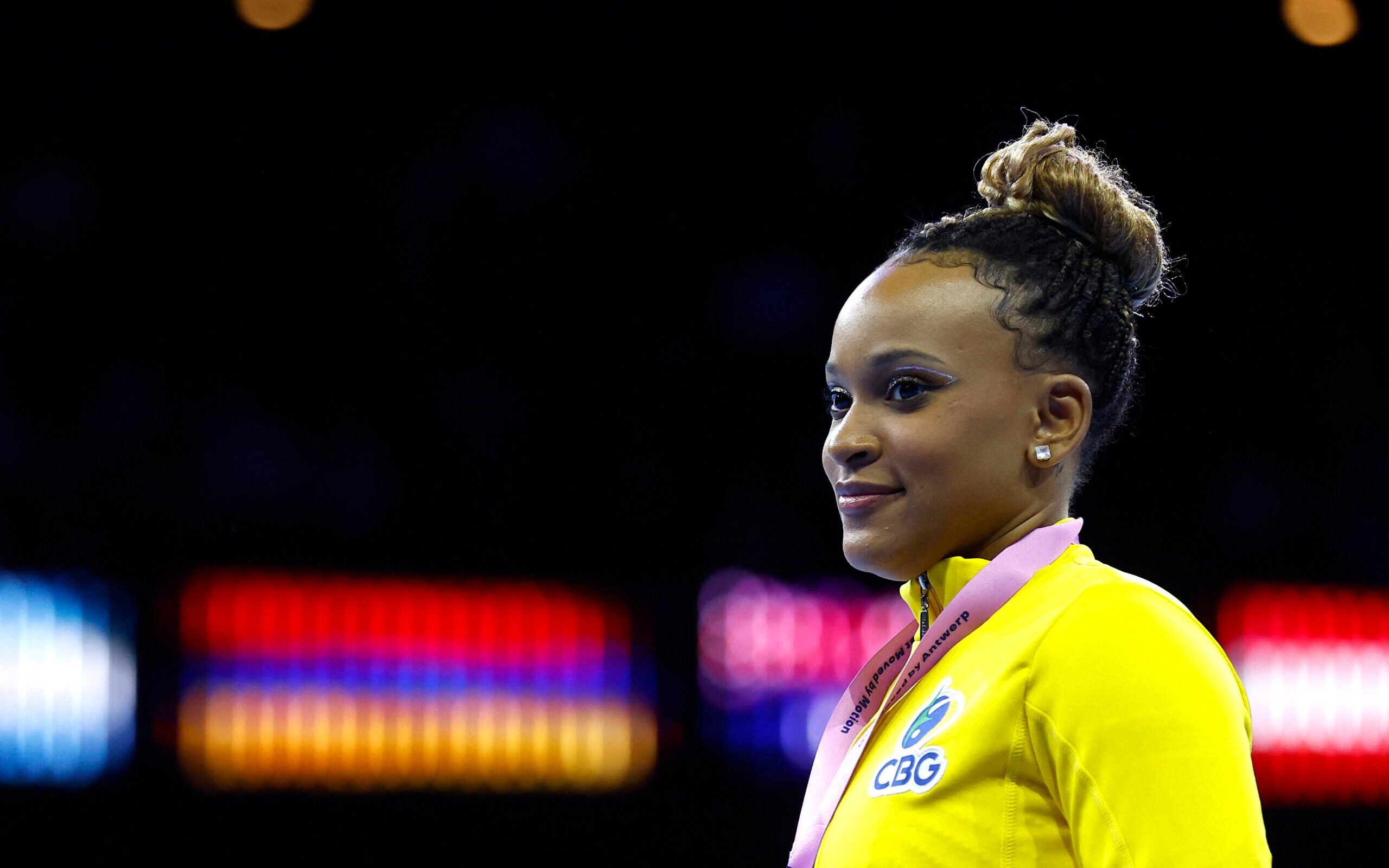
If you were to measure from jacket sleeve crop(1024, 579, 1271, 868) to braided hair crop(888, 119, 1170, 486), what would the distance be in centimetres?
31

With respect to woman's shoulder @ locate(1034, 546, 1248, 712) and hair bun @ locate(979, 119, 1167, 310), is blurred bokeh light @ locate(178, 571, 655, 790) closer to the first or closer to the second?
hair bun @ locate(979, 119, 1167, 310)

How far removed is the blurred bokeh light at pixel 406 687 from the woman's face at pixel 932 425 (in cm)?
389

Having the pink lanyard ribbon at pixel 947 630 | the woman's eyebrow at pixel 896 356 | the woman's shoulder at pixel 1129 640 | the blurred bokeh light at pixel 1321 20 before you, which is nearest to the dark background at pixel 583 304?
the blurred bokeh light at pixel 1321 20

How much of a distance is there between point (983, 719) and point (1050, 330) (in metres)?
0.40

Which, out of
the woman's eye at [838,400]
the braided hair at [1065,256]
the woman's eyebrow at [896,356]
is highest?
the braided hair at [1065,256]

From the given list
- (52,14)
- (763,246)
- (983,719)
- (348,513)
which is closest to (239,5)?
(52,14)

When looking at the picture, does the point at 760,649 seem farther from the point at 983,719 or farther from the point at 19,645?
the point at 983,719

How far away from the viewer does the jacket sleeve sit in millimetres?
1011

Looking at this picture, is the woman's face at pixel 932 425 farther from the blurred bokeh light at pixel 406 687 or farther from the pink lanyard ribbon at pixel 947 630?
the blurred bokeh light at pixel 406 687

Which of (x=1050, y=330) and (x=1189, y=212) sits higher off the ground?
(x=1189, y=212)

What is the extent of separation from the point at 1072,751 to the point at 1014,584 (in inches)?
8.7

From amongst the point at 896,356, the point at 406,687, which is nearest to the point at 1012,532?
the point at 896,356

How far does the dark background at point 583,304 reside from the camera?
17.5 feet

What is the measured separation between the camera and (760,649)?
5.38 meters
